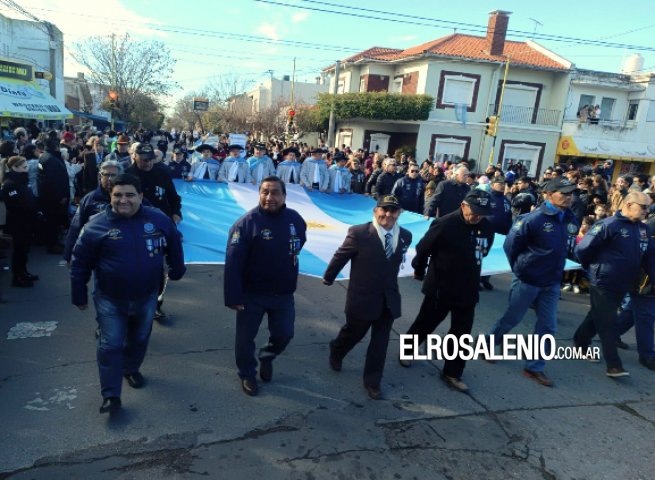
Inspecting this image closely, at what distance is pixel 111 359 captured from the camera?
139 inches

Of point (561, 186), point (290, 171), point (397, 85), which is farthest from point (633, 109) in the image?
point (561, 186)

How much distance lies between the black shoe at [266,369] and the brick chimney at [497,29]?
2799 centimetres

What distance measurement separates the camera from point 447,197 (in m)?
7.39

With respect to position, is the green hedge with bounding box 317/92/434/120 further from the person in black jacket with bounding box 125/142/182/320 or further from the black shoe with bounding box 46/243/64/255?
the person in black jacket with bounding box 125/142/182/320

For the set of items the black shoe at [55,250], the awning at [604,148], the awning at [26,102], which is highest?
the awning at [604,148]

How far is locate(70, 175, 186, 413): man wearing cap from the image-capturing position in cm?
344

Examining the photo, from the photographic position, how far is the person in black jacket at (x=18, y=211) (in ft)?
19.7

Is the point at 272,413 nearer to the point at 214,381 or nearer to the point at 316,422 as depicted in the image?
the point at 316,422

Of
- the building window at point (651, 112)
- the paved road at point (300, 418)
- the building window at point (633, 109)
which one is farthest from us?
the building window at point (633, 109)

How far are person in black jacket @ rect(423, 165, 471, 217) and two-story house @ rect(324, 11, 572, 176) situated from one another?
20015mm

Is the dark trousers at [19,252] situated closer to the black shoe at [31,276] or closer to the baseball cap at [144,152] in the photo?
the black shoe at [31,276]

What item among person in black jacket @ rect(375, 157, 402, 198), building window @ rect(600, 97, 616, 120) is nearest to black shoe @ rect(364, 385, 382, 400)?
person in black jacket @ rect(375, 157, 402, 198)

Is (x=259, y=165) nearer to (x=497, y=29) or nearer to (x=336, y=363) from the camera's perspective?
(x=336, y=363)

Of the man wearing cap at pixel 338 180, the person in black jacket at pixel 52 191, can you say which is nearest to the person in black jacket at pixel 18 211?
the person in black jacket at pixel 52 191
